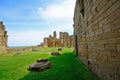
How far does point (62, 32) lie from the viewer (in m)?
40.8

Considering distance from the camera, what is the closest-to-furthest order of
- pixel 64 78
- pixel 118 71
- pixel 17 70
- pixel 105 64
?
pixel 118 71 → pixel 105 64 → pixel 64 78 → pixel 17 70

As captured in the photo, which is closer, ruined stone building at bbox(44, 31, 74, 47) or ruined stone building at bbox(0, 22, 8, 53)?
ruined stone building at bbox(0, 22, 8, 53)

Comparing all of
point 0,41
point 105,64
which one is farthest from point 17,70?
point 0,41

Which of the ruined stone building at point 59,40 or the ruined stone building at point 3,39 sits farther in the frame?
the ruined stone building at point 59,40

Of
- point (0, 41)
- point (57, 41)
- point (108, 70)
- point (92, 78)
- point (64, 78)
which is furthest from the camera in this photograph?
point (57, 41)

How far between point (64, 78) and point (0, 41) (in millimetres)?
20041

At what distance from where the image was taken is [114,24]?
13.7 feet

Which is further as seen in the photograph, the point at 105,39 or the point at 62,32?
the point at 62,32

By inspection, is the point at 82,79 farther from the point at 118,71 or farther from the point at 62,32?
the point at 62,32

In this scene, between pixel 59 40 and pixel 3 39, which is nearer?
pixel 3 39

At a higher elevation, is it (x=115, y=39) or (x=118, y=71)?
(x=115, y=39)

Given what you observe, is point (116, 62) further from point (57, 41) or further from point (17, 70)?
point (57, 41)

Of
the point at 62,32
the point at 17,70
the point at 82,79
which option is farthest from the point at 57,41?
the point at 82,79

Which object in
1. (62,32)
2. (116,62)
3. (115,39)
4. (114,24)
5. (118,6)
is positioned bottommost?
(116,62)
